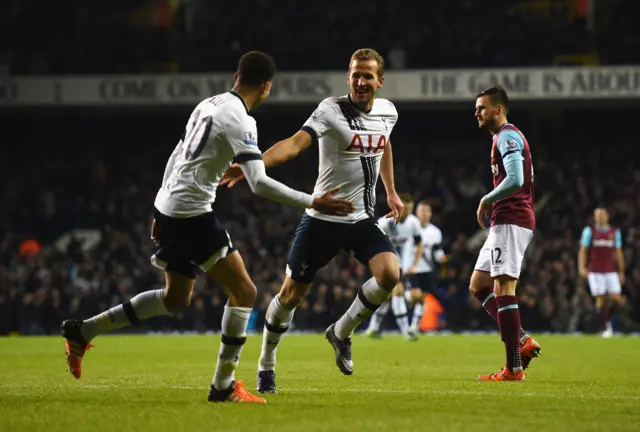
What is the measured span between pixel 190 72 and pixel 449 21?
677cm

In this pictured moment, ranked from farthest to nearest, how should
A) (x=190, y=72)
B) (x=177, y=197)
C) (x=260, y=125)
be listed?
1. (x=260, y=125)
2. (x=190, y=72)
3. (x=177, y=197)

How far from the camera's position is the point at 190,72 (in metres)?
27.3

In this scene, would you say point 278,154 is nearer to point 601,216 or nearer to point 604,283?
point 601,216

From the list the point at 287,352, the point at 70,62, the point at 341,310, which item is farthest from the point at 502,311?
the point at 70,62

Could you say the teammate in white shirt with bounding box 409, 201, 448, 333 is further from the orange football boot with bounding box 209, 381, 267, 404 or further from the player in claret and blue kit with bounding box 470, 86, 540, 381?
the orange football boot with bounding box 209, 381, 267, 404

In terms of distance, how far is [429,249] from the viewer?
19297 mm

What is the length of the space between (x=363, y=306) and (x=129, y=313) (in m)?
2.16

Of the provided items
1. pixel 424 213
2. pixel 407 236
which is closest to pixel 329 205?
pixel 407 236

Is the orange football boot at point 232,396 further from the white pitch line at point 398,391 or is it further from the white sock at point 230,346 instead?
the white pitch line at point 398,391

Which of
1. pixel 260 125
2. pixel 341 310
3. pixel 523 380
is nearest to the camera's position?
pixel 523 380

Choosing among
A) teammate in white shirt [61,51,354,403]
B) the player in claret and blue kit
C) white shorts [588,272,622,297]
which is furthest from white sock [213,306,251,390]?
white shorts [588,272,622,297]

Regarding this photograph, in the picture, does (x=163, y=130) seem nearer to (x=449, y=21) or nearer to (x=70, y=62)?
(x=70, y=62)

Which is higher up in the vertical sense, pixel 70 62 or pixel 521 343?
pixel 70 62

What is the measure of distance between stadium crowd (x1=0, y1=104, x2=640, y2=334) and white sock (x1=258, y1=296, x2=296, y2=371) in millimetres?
14373
